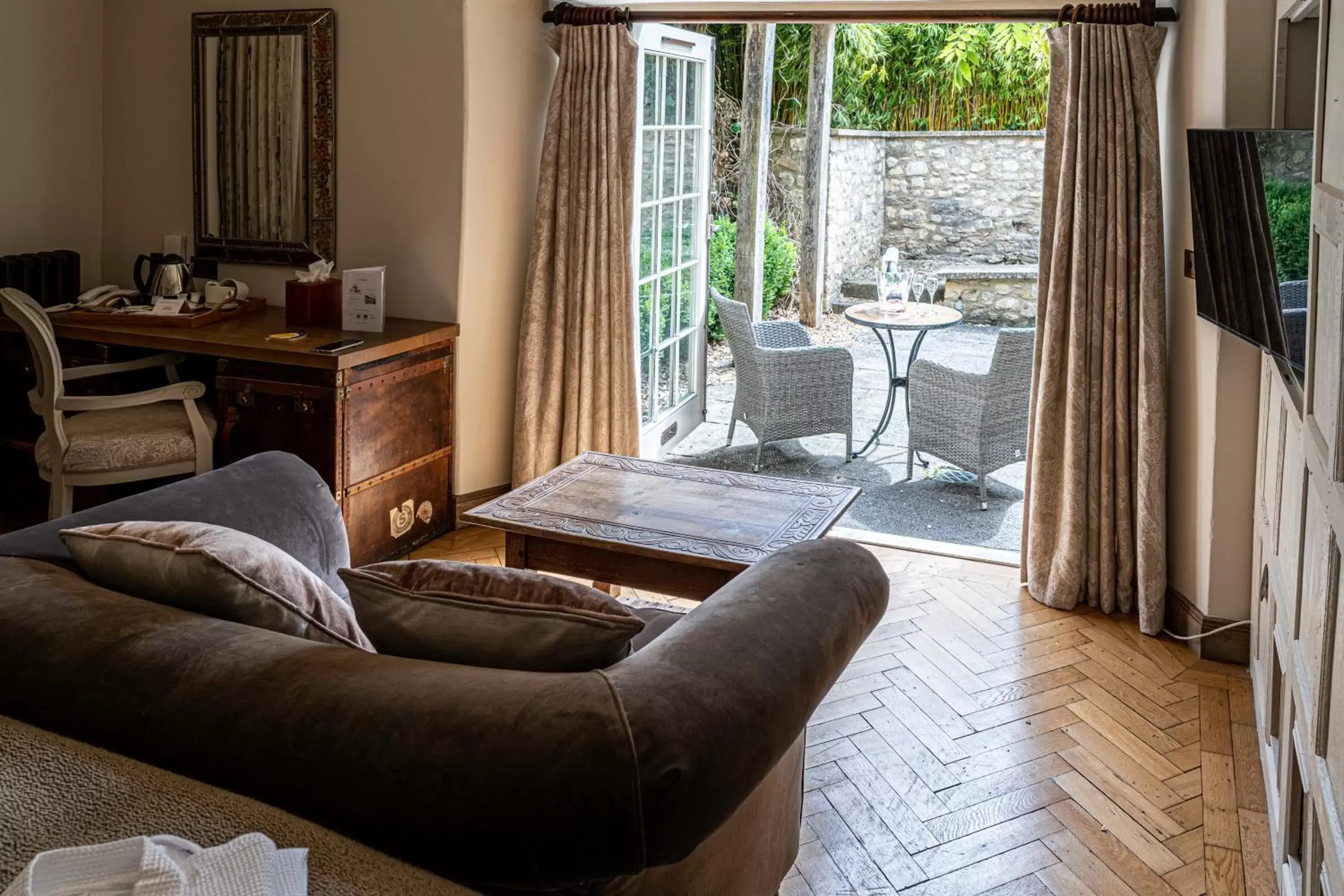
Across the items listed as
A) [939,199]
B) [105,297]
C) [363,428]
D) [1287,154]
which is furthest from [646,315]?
[939,199]

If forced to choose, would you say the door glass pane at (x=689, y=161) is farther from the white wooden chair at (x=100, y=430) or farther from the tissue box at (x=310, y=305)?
the white wooden chair at (x=100, y=430)

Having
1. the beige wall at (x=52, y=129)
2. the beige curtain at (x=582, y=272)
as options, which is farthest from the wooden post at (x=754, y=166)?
the beige wall at (x=52, y=129)

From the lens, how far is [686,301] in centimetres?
594

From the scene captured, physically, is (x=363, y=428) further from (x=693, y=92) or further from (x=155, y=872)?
(x=155, y=872)

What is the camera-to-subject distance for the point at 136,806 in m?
1.41

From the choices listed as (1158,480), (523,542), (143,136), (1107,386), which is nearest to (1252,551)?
(1158,480)

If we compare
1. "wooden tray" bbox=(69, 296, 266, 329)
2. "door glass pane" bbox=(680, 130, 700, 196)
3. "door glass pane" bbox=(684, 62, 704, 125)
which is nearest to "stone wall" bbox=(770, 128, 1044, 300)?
"door glass pane" bbox=(680, 130, 700, 196)

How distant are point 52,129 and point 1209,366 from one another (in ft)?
14.6

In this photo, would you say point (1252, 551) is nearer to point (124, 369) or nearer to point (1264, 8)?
point (1264, 8)

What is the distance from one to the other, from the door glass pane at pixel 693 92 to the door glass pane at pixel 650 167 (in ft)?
1.37

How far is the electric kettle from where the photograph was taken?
15.0 feet

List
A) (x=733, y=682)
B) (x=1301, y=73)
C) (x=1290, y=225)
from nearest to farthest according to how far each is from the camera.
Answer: (x=733, y=682)
(x=1290, y=225)
(x=1301, y=73)

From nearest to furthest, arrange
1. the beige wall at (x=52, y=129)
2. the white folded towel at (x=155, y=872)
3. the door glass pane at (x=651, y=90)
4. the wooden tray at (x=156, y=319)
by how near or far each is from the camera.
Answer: the white folded towel at (x=155, y=872)
the wooden tray at (x=156, y=319)
the beige wall at (x=52, y=129)
the door glass pane at (x=651, y=90)

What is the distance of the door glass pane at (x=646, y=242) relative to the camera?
5.25 meters
